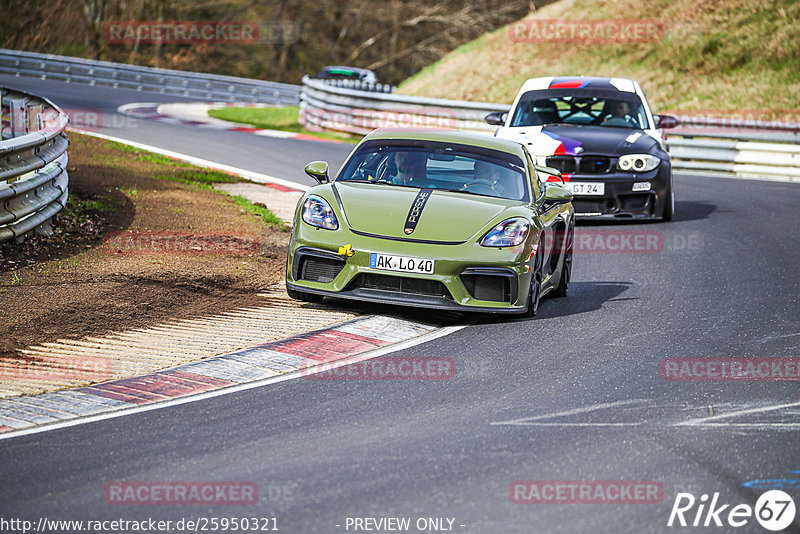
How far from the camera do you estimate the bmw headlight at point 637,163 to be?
13906 mm

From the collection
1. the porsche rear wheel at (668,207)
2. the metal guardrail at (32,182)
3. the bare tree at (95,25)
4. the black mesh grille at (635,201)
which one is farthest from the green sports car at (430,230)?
the bare tree at (95,25)

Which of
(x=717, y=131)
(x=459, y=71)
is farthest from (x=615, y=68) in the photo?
(x=717, y=131)

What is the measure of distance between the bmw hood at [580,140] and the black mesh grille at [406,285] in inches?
225

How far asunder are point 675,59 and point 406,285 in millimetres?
24848

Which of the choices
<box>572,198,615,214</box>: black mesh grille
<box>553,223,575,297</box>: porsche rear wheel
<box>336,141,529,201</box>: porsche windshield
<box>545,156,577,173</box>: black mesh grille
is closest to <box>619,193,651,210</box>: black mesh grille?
<box>572,198,615,214</box>: black mesh grille

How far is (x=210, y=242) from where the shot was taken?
11484 millimetres

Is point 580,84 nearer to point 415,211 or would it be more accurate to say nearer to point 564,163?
point 564,163

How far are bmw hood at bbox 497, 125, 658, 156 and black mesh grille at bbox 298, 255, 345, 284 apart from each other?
5607 mm

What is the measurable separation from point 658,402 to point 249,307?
3590 mm

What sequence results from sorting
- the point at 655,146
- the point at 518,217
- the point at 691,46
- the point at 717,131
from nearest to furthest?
the point at 518,217, the point at 655,146, the point at 717,131, the point at 691,46

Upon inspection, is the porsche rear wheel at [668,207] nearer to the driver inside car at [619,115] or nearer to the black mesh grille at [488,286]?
the driver inside car at [619,115]

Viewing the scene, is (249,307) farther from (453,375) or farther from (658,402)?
(658,402)

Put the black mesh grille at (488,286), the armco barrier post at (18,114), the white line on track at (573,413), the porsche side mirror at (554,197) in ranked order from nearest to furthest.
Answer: the white line on track at (573,413) < the black mesh grille at (488,286) < the porsche side mirror at (554,197) < the armco barrier post at (18,114)

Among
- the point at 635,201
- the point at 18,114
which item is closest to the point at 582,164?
the point at 635,201
